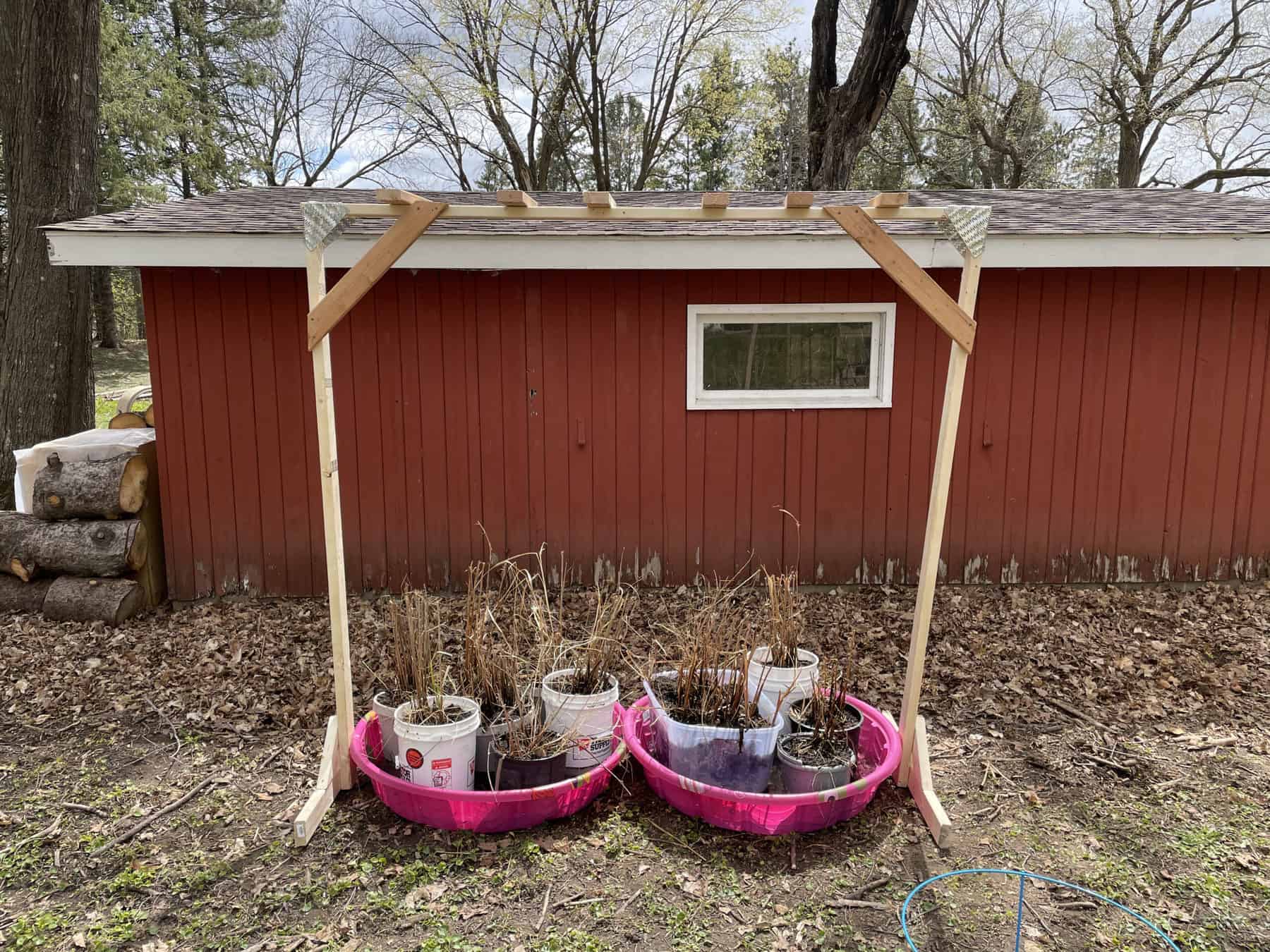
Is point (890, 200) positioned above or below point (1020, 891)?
above

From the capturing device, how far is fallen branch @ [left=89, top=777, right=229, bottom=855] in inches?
106

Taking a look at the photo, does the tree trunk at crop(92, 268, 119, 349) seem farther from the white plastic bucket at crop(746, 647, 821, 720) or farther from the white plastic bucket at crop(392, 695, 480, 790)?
the white plastic bucket at crop(746, 647, 821, 720)

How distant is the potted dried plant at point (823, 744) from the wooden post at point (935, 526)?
0.64 ft

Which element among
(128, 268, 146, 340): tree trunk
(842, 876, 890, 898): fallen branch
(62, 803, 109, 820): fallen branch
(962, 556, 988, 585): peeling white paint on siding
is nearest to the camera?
(842, 876, 890, 898): fallen branch

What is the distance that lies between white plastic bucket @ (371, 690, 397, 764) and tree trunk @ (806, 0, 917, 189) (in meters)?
9.63

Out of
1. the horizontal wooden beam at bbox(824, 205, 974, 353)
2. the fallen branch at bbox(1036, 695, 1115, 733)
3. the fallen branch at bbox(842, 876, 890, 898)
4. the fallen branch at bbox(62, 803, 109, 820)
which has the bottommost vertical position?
the fallen branch at bbox(1036, 695, 1115, 733)

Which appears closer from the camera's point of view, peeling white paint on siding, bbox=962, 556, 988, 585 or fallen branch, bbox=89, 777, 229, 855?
fallen branch, bbox=89, 777, 229, 855

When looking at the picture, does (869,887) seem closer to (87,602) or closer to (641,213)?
(641,213)

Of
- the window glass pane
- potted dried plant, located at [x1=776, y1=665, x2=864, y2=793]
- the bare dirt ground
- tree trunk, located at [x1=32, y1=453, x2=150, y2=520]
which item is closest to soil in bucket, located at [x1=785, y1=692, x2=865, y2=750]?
potted dried plant, located at [x1=776, y1=665, x2=864, y2=793]

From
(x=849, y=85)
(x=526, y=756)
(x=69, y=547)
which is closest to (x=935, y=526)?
(x=526, y=756)

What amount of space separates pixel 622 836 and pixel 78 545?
3661 mm

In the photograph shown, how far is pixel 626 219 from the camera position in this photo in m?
2.88

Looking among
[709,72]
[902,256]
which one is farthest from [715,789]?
[709,72]

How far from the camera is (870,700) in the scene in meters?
3.78
